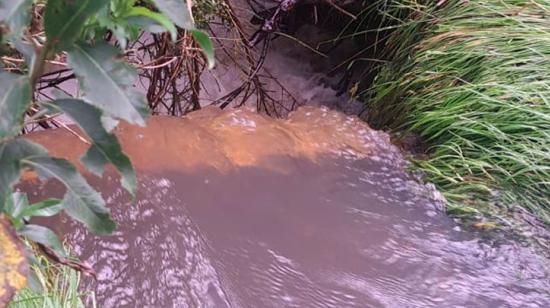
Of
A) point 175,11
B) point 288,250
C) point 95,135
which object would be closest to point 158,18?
point 175,11

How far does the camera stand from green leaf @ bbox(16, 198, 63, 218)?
0.99 m

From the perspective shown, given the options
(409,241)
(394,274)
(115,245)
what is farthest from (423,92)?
(115,245)

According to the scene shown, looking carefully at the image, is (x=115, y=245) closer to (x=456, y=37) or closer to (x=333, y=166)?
(x=333, y=166)

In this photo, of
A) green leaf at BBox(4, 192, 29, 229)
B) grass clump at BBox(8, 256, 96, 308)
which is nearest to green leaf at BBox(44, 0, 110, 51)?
green leaf at BBox(4, 192, 29, 229)

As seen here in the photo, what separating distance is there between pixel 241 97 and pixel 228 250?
1.81 metres

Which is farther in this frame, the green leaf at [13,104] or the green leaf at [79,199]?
the green leaf at [79,199]

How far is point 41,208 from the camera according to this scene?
106 centimetres

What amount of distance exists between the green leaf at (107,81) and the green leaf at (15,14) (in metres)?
0.06

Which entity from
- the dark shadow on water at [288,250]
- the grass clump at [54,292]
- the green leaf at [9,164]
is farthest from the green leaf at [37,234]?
the dark shadow on water at [288,250]

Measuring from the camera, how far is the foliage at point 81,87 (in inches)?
24.5

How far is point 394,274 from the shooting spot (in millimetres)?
1782

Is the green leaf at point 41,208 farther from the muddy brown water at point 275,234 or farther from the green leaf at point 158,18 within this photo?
the muddy brown water at point 275,234

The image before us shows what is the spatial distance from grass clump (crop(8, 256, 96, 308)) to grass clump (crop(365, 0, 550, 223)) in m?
1.23

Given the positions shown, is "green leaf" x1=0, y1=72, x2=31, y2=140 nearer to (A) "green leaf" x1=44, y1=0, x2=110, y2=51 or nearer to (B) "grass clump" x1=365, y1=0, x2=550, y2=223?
(A) "green leaf" x1=44, y1=0, x2=110, y2=51
